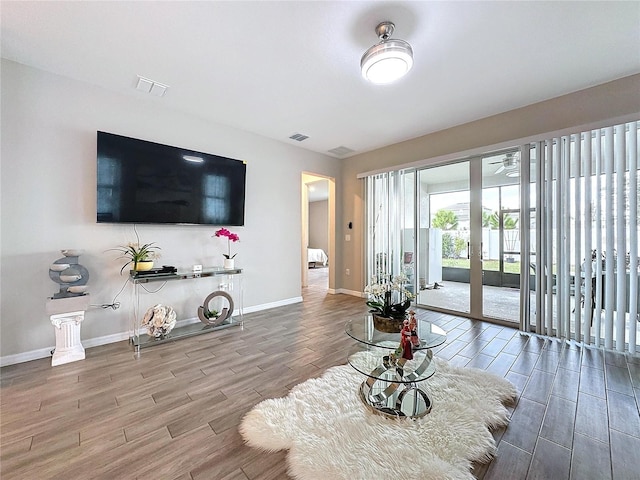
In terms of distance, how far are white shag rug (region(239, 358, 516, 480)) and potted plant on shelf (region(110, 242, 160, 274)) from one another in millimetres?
2111

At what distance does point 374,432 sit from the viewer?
5.04 feet

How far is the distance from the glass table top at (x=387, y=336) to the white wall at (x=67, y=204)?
2.48 meters

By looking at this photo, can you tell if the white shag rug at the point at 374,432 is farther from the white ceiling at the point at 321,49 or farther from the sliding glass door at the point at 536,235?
the white ceiling at the point at 321,49

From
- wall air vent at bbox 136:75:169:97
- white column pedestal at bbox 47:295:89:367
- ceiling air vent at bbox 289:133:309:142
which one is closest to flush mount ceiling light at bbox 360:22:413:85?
ceiling air vent at bbox 289:133:309:142

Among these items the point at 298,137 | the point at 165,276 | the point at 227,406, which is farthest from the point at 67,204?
the point at 298,137

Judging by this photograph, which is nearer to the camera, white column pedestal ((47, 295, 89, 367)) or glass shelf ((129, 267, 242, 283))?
white column pedestal ((47, 295, 89, 367))

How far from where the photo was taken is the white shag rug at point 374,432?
130 centimetres

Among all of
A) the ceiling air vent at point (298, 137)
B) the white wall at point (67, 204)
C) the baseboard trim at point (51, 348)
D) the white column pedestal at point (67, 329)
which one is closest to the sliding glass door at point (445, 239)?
the ceiling air vent at point (298, 137)

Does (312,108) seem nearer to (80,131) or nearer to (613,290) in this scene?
(80,131)

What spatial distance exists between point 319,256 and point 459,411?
7.96 meters

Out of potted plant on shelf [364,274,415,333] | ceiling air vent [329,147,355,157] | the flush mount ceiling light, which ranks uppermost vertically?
ceiling air vent [329,147,355,157]

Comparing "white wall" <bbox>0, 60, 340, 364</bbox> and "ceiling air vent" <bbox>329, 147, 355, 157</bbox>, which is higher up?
"ceiling air vent" <bbox>329, 147, 355, 157</bbox>

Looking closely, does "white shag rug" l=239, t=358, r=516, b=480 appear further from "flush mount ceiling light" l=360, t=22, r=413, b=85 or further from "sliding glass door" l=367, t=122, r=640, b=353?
"flush mount ceiling light" l=360, t=22, r=413, b=85

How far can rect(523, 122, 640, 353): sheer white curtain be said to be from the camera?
2.64m
